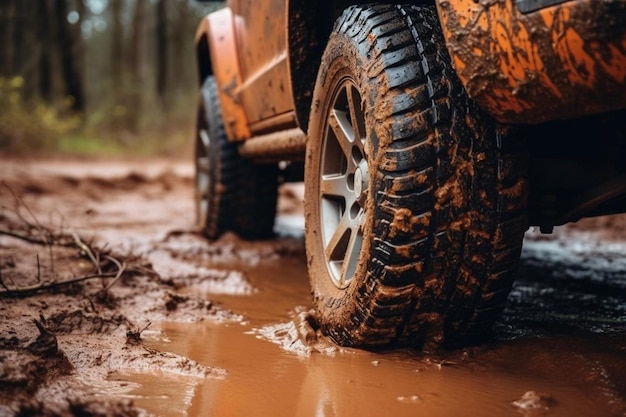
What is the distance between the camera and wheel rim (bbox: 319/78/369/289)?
1.89m

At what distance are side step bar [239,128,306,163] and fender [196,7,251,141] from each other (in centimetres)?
12

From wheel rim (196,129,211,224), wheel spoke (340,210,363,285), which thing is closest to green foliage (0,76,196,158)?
wheel rim (196,129,211,224)

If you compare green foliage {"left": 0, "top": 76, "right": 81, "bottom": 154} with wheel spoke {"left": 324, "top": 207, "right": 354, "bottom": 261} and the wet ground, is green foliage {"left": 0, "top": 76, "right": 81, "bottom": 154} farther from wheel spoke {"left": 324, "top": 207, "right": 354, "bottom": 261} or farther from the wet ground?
wheel spoke {"left": 324, "top": 207, "right": 354, "bottom": 261}

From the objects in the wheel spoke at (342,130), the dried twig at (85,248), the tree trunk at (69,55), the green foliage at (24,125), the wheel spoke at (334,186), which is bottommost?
the dried twig at (85,248)

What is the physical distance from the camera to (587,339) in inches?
74.7

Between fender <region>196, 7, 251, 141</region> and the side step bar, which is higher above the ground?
fender <region>196, 7, 251, 141</region>

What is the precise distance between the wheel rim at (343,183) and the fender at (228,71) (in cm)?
143

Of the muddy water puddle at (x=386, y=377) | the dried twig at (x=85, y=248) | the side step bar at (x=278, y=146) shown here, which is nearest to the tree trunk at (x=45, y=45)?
the side step bar at (x=278, y=146)

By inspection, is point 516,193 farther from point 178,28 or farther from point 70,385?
point 178,28

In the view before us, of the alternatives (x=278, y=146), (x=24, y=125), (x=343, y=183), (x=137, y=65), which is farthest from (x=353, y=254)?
(x=137, y=65)

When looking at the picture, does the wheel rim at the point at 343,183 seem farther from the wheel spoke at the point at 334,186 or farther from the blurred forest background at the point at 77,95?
the blurred forest background at the point at 77,95

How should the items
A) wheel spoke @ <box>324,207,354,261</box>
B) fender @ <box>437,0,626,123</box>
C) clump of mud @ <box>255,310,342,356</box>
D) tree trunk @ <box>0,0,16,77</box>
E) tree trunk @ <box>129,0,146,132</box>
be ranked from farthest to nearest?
tree trunk @ <box>129,0,146,132</box>, tree trunk @ <box>0,0,16,77</box>, wheel spoke @ <box>324,207,354,261</box>, clump of mud @ <box>255,310,342,356</box>, fender @ <box>437,0,626,123</box>

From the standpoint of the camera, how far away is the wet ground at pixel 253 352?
1426 mm

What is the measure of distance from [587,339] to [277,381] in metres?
0.96
